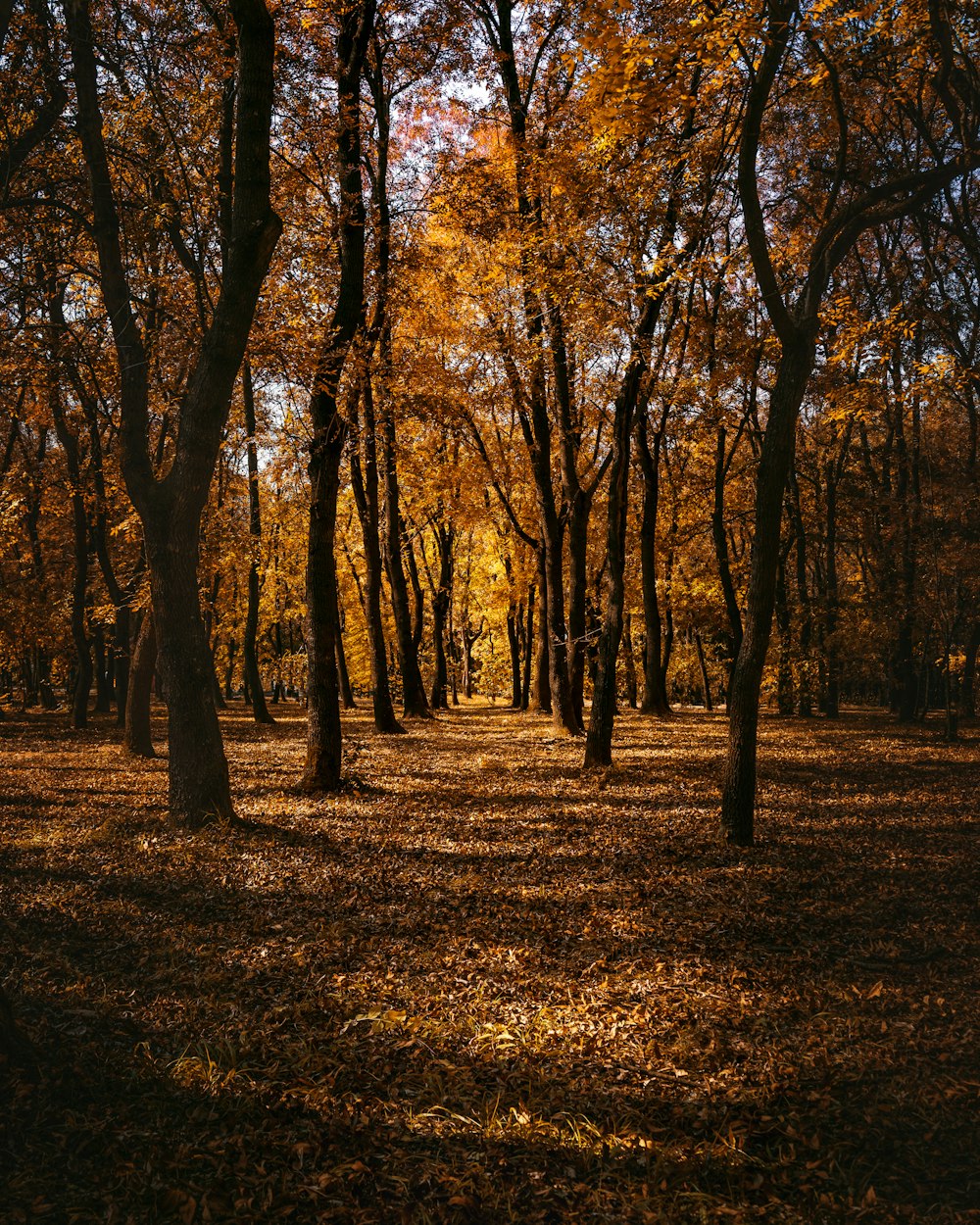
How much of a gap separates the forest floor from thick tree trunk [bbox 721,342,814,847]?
2.04ft

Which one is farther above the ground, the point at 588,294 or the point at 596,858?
the point at 588,294

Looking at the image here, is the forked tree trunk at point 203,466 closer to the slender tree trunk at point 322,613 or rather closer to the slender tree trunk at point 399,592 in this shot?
the slender tree trunk at point 322,613

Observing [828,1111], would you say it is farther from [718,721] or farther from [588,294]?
[718,721]

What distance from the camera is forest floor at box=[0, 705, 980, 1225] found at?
3.15 meters

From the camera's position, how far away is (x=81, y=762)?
14289mm

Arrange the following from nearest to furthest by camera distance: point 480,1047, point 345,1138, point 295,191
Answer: point 345,1138 < point 480,1047 < point 295,191

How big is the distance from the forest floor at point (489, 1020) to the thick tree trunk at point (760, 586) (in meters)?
0.62

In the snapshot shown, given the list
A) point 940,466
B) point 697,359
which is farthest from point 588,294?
point 940,466

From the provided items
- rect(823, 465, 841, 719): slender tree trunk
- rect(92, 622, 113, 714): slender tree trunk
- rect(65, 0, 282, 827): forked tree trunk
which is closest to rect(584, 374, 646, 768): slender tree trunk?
rect(65, 0, 282, 827): forked tree trunk

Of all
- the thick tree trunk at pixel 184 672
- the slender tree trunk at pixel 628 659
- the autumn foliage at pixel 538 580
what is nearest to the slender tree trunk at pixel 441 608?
the autumn foliage at pixel 538 580

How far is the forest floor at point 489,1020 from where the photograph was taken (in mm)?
3152

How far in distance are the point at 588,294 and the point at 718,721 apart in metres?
15.5

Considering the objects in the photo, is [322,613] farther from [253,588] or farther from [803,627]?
[803,627]

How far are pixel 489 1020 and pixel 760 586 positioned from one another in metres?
5.36
